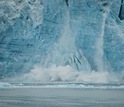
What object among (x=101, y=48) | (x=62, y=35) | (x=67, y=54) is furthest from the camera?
(x=101, y=48)

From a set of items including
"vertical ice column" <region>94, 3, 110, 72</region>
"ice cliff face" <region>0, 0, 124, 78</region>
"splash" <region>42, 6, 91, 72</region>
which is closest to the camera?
"ice cliff face" <region>0, 0, 124, 78</region>

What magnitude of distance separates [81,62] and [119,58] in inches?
186

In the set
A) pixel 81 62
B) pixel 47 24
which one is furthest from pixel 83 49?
pixel 47 24

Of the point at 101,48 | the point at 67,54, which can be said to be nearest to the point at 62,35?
the point at 67,54

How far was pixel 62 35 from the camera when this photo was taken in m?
54.0

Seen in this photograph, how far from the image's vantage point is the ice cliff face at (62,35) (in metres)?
50.1

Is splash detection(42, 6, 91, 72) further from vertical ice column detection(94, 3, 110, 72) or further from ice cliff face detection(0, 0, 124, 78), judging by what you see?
vertical ice column detection(94, 3, 110, 72)

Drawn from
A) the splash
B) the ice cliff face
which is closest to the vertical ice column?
the ice cliff face

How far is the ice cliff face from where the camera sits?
50.1m

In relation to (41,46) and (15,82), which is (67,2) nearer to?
(41,46)

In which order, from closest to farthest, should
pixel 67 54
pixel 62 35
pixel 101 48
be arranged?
pixel 67 54 → pixel 62 35 → pixel 101 48

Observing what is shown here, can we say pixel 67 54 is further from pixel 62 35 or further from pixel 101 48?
pixel 101 48

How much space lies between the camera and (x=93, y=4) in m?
55.6

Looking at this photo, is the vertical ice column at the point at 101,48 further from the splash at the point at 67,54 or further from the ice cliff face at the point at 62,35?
the splash at the point at 67,54
